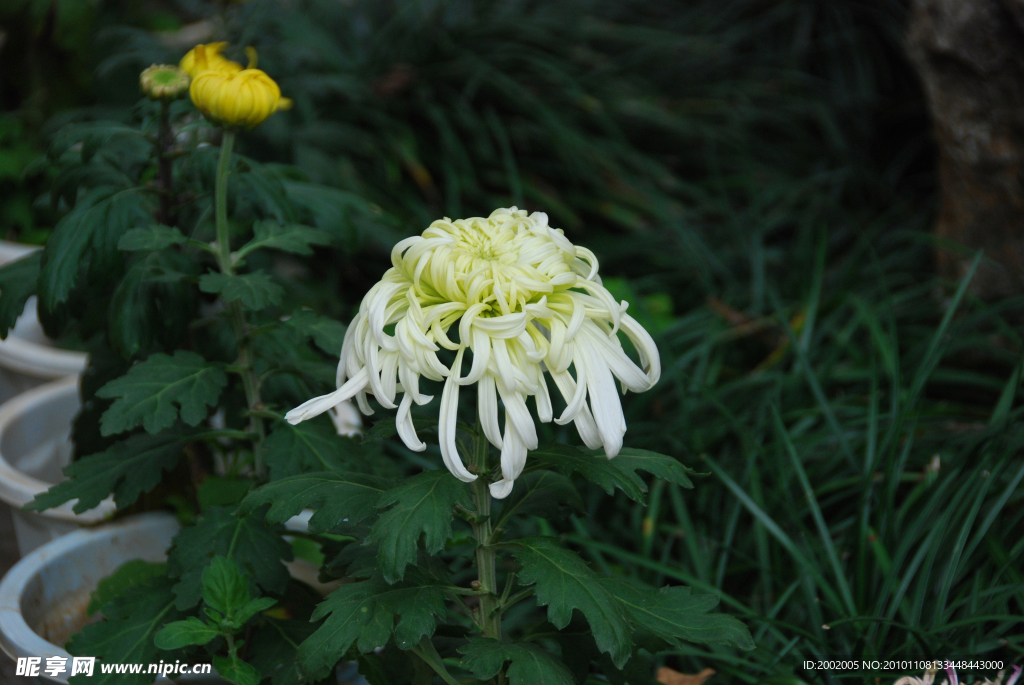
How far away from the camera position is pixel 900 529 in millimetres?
1728

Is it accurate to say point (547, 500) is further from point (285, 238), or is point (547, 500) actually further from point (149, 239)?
point (149, 239)

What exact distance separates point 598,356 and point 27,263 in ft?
3.35

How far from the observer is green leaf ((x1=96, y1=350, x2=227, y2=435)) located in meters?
1.11

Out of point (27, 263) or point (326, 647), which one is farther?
point (27, 263)

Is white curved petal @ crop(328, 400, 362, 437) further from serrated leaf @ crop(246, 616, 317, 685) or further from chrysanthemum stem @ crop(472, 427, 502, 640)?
chrysanthemum stem @ crop(472, 427, 502, 640)

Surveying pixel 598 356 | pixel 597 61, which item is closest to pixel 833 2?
pixel 597 61

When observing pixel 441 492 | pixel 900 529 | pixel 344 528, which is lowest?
pixel 900 529

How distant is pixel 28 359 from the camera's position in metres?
2.01

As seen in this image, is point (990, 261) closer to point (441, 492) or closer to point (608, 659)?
point (608, 659)

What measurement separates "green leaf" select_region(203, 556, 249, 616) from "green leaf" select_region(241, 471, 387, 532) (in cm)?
9

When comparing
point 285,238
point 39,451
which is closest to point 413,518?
point 285,238

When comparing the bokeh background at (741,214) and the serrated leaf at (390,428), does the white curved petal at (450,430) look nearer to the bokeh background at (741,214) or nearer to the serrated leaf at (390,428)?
the serrated leaf at (390,428)

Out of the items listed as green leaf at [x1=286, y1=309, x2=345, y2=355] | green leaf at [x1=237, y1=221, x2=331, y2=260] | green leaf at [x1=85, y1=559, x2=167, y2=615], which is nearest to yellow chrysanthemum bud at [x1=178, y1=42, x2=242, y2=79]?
green leaf at [x1=237, y1=221, x2=331, y2=260]

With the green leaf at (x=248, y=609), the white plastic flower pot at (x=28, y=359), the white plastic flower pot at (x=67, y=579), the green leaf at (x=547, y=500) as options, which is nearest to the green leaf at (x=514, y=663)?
the green leaf at (x=547, y=500)
